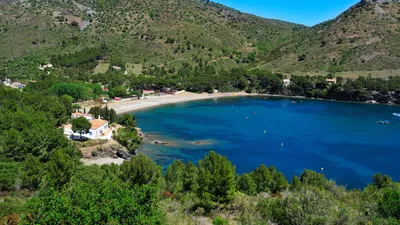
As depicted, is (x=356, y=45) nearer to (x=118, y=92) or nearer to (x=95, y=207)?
(x=118, y=92)

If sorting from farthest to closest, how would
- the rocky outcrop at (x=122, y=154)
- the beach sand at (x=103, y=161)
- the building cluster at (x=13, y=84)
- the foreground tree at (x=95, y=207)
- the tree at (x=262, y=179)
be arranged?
the building cluster at (x=13, y=84)
the rocky outcrop at (x=122, y=154)
the beach sand at (x=103, y=161)
the tree at (x=262, y=179)
the foreground tree at (x=95, y=207)

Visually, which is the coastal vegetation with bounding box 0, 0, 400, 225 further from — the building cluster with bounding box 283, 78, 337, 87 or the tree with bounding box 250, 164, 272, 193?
the building cluster with bounding box 283, 78, 337, 87

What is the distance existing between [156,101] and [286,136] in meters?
44.7

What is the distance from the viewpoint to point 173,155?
52.8 m

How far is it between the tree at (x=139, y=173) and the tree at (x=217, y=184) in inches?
267

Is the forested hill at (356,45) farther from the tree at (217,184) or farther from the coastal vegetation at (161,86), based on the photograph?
the tree at (217,184)

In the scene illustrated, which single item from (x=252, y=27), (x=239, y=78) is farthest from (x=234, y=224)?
(x=252, y=27)

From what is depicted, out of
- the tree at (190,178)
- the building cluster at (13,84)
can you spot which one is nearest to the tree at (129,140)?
the tree at (190,178)

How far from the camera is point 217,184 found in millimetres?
22734

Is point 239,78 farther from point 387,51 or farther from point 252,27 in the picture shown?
point 252,27

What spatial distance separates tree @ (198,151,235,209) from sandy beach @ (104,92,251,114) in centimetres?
6251

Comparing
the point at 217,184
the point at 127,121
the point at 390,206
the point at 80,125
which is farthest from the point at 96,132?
the point at 390,206

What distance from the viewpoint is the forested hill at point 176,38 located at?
129250 millimetres

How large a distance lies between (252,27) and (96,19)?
78898mm
